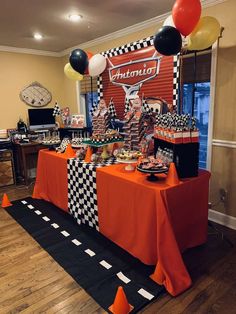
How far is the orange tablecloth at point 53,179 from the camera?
2.91 meters

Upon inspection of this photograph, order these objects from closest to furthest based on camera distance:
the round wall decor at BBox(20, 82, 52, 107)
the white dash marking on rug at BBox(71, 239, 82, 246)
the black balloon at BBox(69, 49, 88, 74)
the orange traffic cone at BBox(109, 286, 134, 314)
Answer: the orange traffic cone at BBox(109, 286, 134, 314)
the white dash marking on rug at BBox(71, 239, 82, 246)
the black balloon at BBox(69, 49, 88, 74)
the round wall decor at BBox(20, 82, 52, 107)

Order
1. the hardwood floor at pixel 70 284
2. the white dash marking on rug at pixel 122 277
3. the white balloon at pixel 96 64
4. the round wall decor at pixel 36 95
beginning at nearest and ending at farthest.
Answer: the hardwood floor at pixel 70 284, the white dash marking on rug at pixel 122 277, the white balloon at pixel 96 64, the round wall decor at pixel 36 95

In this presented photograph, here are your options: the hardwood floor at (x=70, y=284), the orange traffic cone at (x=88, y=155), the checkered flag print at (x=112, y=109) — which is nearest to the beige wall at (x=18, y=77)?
the checkered flag print at (x=112, y=109)

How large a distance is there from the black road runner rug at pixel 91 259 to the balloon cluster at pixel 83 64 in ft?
6.47

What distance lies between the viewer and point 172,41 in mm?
2143

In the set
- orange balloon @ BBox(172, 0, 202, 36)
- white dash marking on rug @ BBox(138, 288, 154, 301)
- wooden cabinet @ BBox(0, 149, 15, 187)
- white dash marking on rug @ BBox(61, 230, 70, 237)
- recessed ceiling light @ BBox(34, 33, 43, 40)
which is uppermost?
recessed ceiling light @ BBox(34, 33, 43, 40)

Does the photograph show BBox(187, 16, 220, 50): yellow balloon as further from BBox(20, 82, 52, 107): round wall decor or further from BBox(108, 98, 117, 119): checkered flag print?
BBox(20, 82, 52, 107): round wall decor

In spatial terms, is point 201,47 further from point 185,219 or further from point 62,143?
point 62,143

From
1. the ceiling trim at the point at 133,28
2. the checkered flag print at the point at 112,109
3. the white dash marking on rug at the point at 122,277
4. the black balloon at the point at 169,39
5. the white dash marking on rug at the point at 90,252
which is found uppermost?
the ceiling trim at the point at 133,28

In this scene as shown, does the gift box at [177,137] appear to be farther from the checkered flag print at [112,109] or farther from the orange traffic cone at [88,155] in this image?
the checkered flag print at [112,109]

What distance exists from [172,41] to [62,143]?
1.83 m

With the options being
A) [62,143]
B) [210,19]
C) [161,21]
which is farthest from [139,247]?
[161,21]

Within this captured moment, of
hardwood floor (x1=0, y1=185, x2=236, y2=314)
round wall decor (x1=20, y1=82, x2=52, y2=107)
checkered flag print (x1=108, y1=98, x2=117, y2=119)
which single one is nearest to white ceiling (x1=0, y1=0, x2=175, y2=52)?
round wall decor (x1=20, y1=82, x2=52, y2=107)

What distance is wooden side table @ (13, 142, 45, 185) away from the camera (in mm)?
4133
